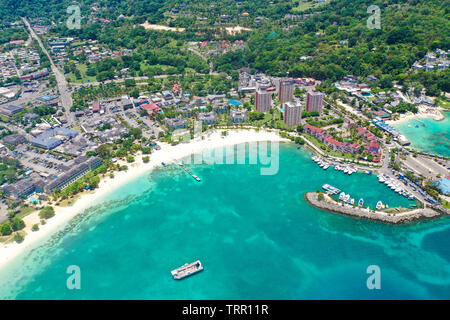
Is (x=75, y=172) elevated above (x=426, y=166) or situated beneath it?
elevated above

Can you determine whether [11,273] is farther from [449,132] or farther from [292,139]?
[449,132]

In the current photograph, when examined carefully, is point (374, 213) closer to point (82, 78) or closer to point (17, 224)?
point (17, 224)

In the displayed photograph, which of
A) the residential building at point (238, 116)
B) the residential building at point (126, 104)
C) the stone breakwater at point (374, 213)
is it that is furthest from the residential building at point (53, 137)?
the stone breakwater at point (374, 213)

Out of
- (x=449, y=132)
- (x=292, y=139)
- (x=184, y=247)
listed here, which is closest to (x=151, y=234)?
(x=184, y=247)

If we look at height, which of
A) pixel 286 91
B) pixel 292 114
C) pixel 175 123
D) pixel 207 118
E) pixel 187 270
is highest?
pixel 286 91

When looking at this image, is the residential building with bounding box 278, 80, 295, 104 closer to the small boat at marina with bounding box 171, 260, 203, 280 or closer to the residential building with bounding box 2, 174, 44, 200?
the small boat at marina with bounding box 171, 260, 203, 280

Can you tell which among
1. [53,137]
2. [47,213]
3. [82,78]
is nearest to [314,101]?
[53,137]

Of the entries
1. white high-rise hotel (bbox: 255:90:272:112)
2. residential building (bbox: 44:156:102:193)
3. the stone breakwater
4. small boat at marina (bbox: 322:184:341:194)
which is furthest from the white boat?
residential building (bbox: 44:156:102:193)
